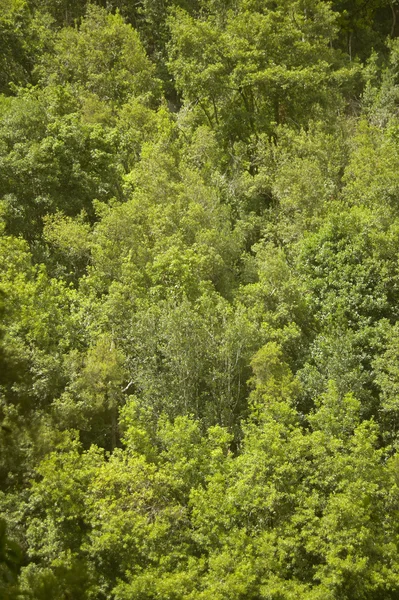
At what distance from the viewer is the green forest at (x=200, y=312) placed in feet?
57.3

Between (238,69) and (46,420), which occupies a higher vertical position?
(238,69)

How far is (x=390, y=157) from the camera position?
96.7ft

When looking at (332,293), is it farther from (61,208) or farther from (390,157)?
(61,208)

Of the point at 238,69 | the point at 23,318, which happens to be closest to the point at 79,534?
the point at 23,318

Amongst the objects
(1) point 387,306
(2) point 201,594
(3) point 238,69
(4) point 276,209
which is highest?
(3) point 238,69

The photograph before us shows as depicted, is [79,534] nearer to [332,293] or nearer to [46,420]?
[46,420]

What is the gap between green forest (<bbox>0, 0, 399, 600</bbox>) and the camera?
1747 cm

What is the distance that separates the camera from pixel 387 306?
24891mm

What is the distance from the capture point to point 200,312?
80.0 feet

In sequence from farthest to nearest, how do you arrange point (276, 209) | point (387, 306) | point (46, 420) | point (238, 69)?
1. point (238, 69)
2. point (276, 209)
3. point (387, 306)
4. point (46, 420)

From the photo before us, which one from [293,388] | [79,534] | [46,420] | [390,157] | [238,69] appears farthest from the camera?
[238,69]

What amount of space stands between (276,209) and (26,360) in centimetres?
1717

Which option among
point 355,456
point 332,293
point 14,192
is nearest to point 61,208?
point 14,192

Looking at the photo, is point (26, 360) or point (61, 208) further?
point (61, 208)
